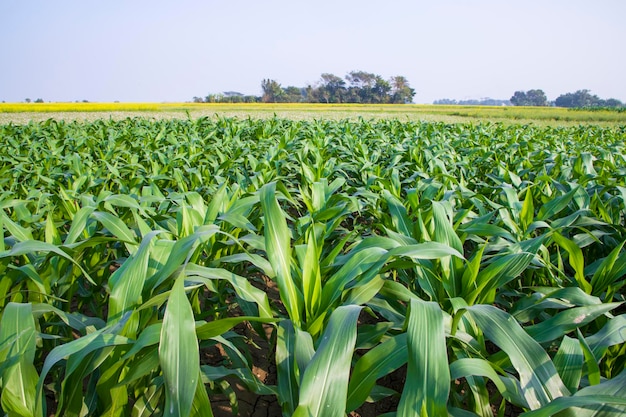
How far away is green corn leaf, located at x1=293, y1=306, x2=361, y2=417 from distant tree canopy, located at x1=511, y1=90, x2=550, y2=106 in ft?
379

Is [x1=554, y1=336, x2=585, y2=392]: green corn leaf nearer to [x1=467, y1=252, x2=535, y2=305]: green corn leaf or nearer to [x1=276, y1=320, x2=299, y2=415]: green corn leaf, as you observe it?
[x1=467, y1=252, x2=535, y2=305]: green corn leaf

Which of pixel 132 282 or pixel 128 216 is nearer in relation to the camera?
pixel 132 282

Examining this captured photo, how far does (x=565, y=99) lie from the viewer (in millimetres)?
93000

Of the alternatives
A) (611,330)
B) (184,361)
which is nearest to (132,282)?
(184,361)

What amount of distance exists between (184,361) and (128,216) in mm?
1804

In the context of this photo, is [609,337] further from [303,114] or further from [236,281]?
[303,114]

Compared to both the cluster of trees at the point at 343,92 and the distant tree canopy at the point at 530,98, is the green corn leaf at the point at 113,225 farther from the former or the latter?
the distant tree canopy at the point at 530,98

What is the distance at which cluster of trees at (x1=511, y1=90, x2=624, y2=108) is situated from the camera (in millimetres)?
92375

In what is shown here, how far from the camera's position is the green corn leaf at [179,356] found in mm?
711

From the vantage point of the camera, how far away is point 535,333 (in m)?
1.20

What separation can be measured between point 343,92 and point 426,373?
80873 mm

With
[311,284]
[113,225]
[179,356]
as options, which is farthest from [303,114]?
[179,356]

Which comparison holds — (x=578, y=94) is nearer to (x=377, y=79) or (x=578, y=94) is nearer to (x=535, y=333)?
(x=377, y=79)

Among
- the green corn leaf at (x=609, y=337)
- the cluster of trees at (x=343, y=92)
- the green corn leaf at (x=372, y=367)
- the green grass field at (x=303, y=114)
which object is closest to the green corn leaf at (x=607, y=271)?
the green corn leaf at (x=609, y=337)
